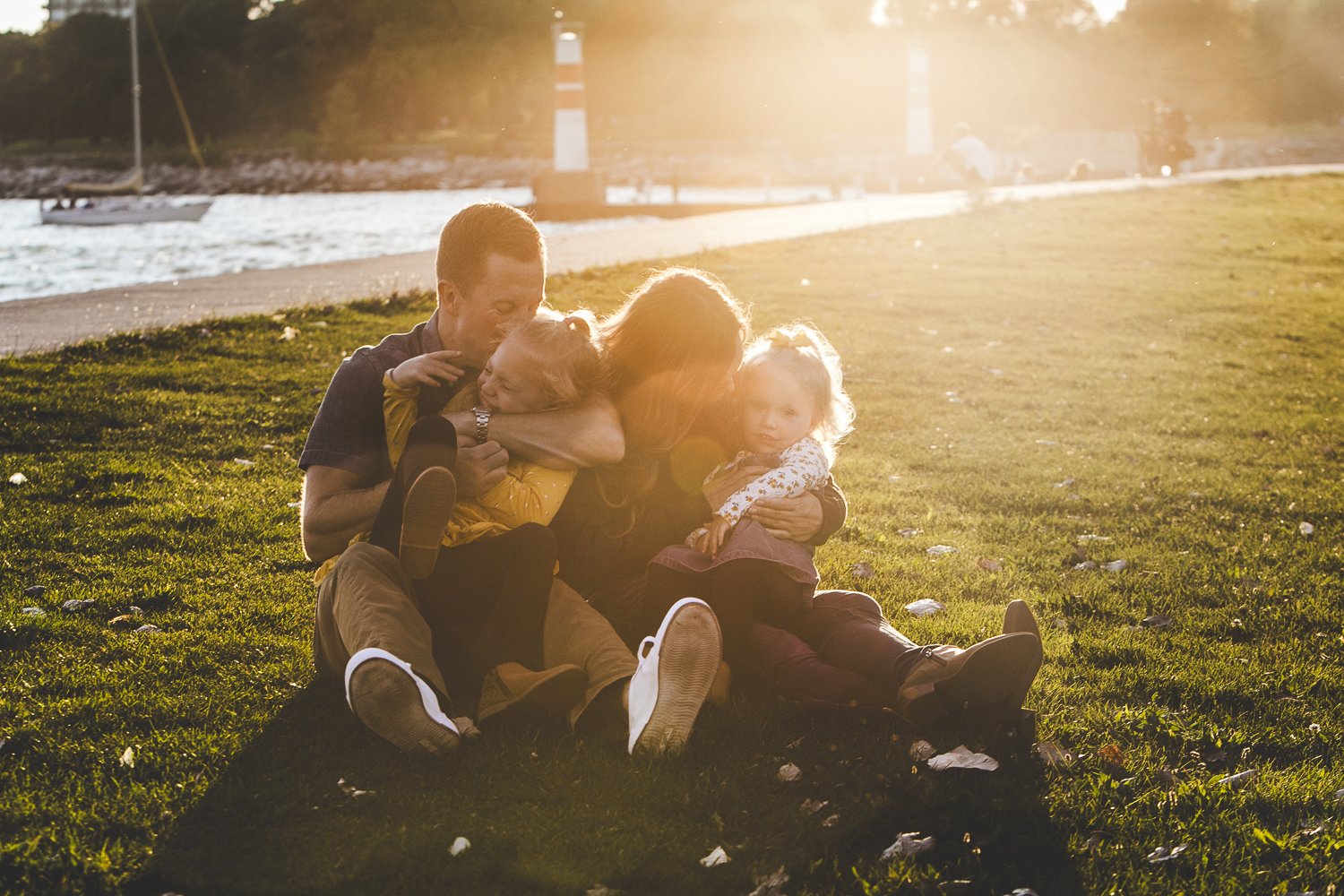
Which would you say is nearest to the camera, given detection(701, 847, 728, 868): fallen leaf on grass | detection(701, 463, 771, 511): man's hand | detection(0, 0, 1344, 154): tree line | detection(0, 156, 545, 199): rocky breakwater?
→ detection(701, 847, 728, 868): fallen leaf on grass

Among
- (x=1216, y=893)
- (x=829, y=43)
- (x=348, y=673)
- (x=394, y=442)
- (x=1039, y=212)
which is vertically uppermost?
(x=829, y=43)

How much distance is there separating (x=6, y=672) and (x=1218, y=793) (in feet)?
13.0

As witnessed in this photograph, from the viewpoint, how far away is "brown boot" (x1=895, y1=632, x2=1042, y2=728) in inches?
144

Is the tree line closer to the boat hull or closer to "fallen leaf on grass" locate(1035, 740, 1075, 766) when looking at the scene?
the boat hull

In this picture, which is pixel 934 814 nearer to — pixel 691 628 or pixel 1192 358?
pixel 691 628

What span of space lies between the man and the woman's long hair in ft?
0.44

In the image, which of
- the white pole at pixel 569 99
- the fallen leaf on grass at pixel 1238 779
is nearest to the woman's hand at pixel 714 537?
the fallen leaf on grass at pixel 1238 779

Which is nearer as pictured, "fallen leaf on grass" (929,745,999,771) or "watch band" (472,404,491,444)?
"fallen leaf on grass" (929,745,999,771)

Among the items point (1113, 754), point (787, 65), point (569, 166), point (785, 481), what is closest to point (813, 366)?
point (785, 481)

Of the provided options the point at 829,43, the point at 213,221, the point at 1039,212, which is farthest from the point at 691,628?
the point at 829,43

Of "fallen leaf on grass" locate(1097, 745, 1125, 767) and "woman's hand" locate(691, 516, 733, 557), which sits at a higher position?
"woman's hand" locate(691, 516, 733, 557)

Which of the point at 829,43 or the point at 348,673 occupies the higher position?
the point at 829,43

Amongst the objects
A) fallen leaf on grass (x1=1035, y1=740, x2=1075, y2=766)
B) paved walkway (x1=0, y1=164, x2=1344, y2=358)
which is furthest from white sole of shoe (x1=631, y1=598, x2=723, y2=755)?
paved walkway (x1=0, y1=164, x2=1344, y2=358)

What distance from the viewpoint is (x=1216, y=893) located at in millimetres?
3207
